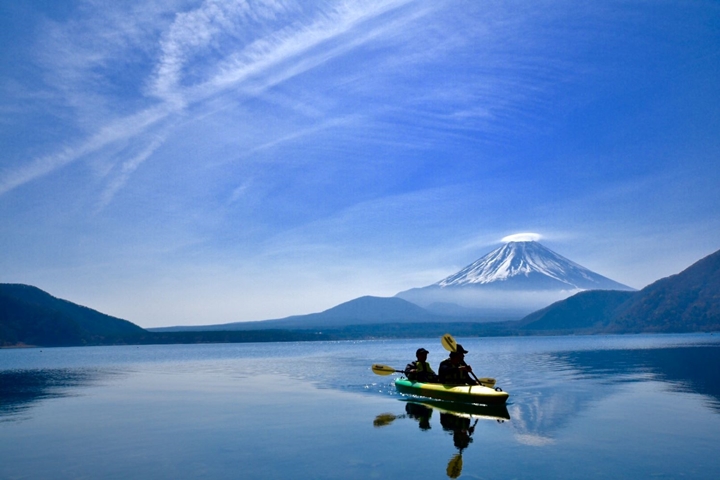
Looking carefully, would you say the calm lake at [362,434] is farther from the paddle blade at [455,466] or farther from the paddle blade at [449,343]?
the paddle blade at [449,343]

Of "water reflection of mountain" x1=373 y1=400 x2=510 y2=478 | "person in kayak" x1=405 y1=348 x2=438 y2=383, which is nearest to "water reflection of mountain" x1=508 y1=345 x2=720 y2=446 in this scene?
"water reflection of mountain" x1=373 y1=400 x2=510 y2=478

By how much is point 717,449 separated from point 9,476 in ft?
85.5

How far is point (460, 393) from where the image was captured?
30172mm

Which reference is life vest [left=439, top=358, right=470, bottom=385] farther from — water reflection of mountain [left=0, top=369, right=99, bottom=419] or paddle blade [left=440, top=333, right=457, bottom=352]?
water reflection of mountain [left=0, top=369, right=99, bottom=419]

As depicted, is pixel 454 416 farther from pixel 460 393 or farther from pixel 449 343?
pixel 449 343

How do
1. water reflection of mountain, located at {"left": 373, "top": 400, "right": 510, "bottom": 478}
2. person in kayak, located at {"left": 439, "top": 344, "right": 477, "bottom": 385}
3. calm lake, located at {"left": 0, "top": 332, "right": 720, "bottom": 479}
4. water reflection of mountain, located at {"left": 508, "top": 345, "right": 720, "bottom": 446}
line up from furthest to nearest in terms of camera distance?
person in kayak, located at {"left": 439, "top": 344, "right": 477, "bottom": 385} < water reflection of mountain, located at {"left": 508, "top": 345, "right": 720, "bottom": 446} < water reflection of mountain, located at {"left": 373, "top": 400, "right": 510, "bottom": 478} < calm lake, located at {"left": 0, "top": 332, "right": 720, "bottom": 479}

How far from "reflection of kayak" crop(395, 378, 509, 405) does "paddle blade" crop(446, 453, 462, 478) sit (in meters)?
9.56

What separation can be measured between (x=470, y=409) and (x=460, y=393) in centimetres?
106

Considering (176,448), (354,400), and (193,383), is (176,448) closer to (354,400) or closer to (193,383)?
(354,400)

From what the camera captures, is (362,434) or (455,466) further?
(362,434)

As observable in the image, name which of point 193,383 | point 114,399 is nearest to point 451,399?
point 114,399

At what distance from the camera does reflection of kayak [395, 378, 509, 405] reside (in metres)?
28.4

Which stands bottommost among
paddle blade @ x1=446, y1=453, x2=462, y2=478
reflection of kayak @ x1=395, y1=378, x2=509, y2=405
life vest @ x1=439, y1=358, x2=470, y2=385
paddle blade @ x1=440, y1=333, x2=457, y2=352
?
paddle blade @ x1=446, y1=453, x2=462, y2=478

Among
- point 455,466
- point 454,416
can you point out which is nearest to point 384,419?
point 454,416
